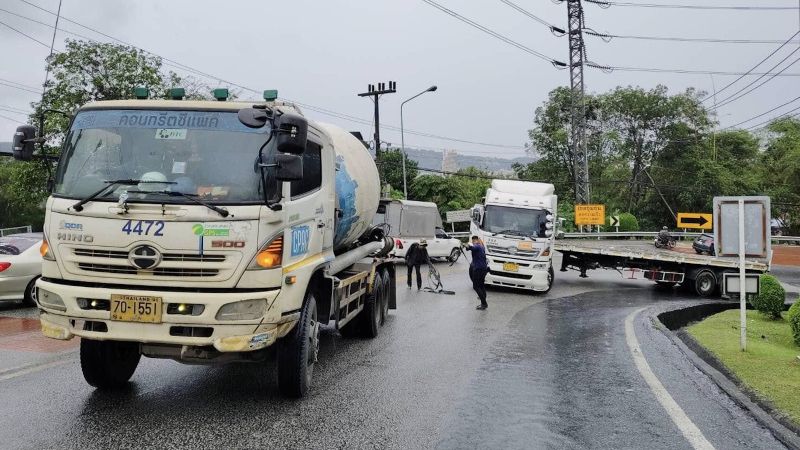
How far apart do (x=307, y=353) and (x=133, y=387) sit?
6.07 ft

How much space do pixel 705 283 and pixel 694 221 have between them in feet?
112

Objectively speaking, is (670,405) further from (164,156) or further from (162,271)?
(164,156)

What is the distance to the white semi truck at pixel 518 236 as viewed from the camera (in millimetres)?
17000

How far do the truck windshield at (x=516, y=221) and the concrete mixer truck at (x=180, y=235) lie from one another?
40.1 ft

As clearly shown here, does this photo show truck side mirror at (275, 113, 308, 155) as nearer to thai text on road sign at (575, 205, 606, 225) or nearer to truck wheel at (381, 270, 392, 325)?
truck wheel at (381, 270, 392, 325)

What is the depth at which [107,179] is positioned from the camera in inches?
204

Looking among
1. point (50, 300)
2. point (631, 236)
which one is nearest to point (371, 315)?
point (50, 300)

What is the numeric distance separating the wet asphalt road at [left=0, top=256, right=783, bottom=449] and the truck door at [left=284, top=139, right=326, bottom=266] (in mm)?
1430

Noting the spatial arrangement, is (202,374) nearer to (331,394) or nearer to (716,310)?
(331,394)

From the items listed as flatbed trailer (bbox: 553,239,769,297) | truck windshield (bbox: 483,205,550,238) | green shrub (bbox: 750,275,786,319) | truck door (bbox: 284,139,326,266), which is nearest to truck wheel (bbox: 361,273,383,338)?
truck door (bbox: 284,139,326,266)

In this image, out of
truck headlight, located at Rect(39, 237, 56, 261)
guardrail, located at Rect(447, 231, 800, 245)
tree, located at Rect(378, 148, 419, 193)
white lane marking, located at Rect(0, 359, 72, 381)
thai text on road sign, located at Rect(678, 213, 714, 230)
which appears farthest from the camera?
tree, located at Rect(378, 148, 419, 193)

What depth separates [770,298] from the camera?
43.2ft

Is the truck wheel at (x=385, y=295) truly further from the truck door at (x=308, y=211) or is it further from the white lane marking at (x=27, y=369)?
the white lane marking at (x=27, y=369)

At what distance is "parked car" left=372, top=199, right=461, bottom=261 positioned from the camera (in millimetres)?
24641
